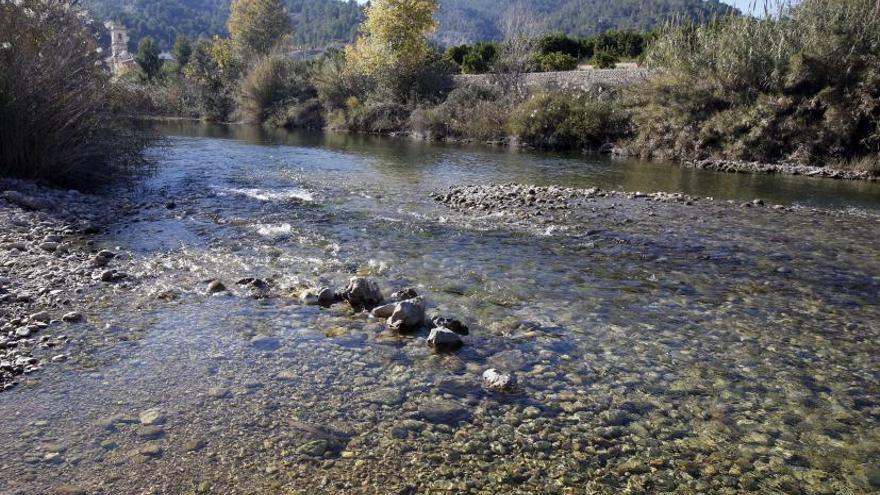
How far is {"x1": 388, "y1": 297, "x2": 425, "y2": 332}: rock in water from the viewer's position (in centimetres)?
593

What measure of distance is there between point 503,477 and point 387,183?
12.7 metres

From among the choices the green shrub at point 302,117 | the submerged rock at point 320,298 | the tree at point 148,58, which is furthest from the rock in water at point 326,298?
the tree at point 148,58

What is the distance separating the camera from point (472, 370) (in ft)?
17.0

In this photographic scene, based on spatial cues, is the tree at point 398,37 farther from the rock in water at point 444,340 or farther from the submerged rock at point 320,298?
the rock in water at point 444,340

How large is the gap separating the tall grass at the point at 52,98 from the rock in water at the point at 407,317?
9.47 m

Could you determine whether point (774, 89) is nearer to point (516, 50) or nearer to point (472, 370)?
point (516, 50)

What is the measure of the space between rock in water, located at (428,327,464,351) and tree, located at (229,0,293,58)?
6535 centimetres

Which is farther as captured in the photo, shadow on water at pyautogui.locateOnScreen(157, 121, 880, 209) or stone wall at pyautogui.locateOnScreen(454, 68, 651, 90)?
stone wall at pyautogui.locateOnScreen(454, 68, 651, 90)

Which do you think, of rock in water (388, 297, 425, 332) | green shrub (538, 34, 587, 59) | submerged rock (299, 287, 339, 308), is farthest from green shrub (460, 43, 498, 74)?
rock in water (388, 297, 425, 332)

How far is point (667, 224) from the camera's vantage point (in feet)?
37.1

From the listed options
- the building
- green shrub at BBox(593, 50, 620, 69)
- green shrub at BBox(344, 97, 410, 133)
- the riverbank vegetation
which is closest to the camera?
the building

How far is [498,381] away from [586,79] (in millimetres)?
29847

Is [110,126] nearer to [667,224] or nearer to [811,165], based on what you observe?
[667,224]

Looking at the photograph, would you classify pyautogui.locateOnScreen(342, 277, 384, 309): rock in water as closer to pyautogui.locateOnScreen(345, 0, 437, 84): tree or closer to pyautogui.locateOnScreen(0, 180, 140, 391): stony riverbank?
pyautogui.locateOnScreen(0, 180, 140, 391): stony riverbank
